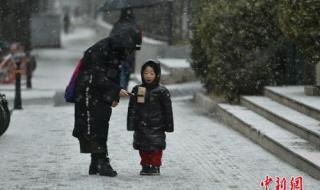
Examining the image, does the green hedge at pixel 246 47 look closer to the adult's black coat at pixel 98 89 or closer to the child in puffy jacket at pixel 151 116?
the child in puffy jacket at pixel 151 116

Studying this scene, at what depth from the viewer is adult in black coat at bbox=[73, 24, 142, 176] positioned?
10047mm

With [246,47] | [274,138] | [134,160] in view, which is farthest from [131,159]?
[246,47]

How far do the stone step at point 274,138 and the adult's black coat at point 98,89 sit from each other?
2157 mm

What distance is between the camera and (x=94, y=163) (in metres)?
10.3

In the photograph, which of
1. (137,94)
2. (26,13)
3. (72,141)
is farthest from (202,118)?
(26,13)

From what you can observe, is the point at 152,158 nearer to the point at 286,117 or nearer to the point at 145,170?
the point at 145,170

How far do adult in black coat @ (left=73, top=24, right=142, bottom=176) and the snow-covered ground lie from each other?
1.34 ft

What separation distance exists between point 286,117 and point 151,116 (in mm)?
3247

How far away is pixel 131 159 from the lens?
1172 cm

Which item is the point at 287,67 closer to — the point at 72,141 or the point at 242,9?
the point at 242,9

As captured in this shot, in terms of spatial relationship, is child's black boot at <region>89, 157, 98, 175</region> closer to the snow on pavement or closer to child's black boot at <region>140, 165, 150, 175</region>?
the snow on pavement

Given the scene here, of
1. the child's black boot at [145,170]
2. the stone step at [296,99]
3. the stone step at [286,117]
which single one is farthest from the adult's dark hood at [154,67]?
the stone step at [296,99]

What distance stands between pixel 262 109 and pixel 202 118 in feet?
6.87

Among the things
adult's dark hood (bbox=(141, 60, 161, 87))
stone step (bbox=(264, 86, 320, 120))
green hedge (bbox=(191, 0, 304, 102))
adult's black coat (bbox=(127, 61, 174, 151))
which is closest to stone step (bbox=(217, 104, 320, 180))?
stone step (bbox=(264, 86, 320, 120))
